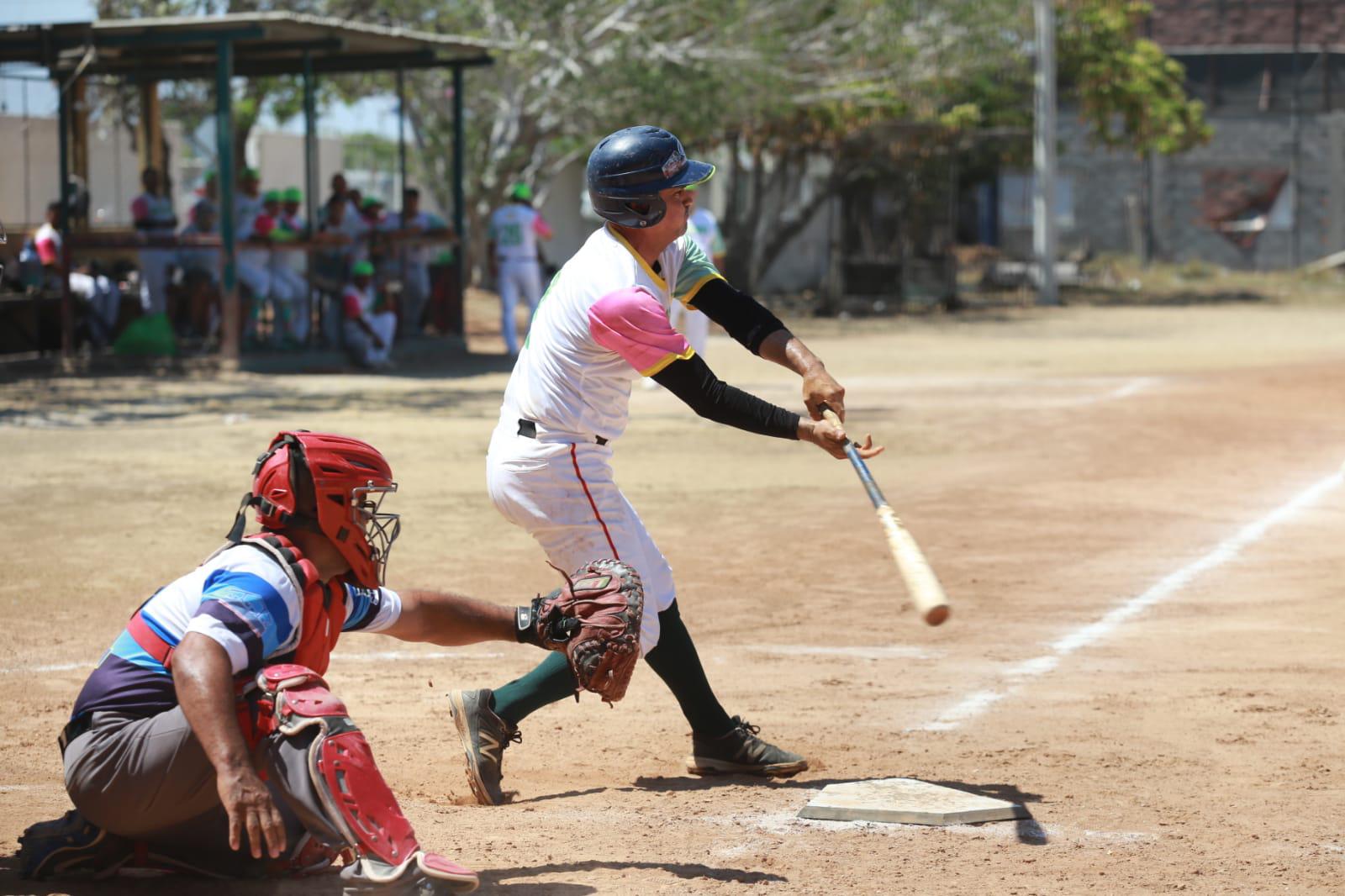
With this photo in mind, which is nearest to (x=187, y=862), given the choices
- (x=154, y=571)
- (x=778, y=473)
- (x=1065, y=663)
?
(x=1065, y=663)

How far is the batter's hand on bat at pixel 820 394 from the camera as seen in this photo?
4809 millimetres

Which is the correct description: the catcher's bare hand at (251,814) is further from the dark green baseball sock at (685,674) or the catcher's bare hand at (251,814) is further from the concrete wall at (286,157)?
the concrete wall at (286,157)

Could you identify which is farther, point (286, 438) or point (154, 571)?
point (154, 571)

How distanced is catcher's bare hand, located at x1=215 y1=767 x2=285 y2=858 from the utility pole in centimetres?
3035

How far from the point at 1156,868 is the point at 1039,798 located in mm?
711

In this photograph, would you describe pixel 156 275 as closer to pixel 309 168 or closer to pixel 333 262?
pixel 333 262

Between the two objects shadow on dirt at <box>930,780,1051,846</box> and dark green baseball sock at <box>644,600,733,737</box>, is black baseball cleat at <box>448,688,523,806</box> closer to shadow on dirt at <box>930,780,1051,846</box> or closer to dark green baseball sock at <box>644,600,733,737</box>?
dark green baseball sock at <box>644,600,733,737</box>

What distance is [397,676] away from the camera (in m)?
6.55

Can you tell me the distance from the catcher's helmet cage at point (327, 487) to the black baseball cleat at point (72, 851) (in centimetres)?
83

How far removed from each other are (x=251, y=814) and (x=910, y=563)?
6.11 ft

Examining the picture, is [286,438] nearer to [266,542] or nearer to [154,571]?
[266,542]

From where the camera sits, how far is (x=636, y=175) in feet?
15.5

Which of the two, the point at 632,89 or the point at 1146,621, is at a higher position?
the point at 632,89

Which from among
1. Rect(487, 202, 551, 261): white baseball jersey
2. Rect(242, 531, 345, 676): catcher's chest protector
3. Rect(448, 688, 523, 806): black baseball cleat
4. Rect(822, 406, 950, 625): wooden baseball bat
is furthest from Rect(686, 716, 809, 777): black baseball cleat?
Rect(487, 202, 551, 261): white baseball jersey
